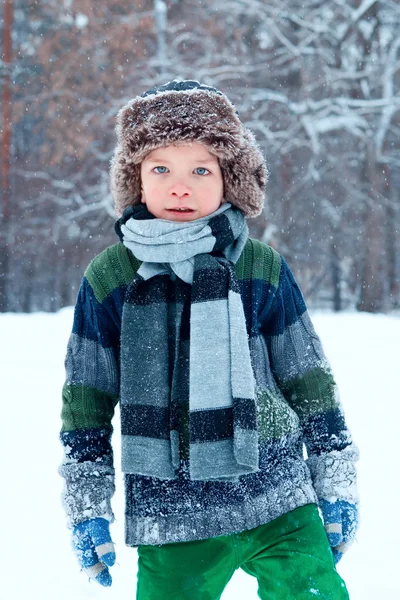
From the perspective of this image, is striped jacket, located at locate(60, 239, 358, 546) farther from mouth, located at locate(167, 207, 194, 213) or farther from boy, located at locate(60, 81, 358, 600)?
mouth, located at locate(167, 207, 194, 213)

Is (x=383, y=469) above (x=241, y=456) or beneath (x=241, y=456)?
beneath

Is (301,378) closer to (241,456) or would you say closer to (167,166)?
(241,456)

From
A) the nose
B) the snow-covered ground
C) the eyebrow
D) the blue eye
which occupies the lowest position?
the snow-covered ground

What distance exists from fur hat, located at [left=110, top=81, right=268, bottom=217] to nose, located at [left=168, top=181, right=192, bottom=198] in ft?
0.39

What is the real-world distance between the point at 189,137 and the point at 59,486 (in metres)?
2.59

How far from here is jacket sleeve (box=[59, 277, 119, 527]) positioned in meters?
1.79

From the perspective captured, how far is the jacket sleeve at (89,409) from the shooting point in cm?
179

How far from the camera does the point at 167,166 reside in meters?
1.90

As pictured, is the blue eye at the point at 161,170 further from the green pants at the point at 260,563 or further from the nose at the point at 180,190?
the green pants at the point at 260,563

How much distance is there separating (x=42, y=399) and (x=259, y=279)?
173 inches

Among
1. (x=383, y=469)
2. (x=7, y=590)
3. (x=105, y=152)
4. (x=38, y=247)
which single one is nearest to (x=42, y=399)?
(x=383, y=469)

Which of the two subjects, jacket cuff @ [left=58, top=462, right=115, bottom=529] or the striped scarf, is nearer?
the striped scarf

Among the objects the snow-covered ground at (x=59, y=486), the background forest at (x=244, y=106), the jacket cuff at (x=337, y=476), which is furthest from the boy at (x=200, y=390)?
the background forest at (x=244, y=106)

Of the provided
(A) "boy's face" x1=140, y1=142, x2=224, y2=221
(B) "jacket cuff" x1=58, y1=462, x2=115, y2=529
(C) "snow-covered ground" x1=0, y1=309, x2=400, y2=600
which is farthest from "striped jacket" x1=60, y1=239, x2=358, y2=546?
(C) "snow-covered ground" x1=0, y1=309, x2=400, y2=600
